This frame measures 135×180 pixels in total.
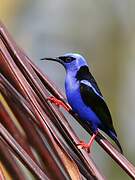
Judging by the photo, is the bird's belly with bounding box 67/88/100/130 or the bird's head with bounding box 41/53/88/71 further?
the bird's head with bounding box 41/53/88/71

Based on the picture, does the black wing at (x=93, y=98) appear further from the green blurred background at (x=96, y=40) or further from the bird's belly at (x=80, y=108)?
the green blurred background at (x=96, y=40)

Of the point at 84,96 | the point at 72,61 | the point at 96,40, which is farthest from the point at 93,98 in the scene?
the point at 96,40

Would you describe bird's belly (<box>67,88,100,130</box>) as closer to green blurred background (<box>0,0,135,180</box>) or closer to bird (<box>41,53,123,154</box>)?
bird (<box>41,53,123,154</box>)

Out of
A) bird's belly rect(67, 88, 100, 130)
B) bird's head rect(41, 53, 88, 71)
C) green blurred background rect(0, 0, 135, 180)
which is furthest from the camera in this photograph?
green blurred background rect(0, 0, 135, 180)

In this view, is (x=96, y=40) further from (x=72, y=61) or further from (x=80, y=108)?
(x=80, y=108)

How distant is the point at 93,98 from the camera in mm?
2635

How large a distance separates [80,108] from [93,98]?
0.10 meters

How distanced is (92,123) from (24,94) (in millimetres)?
684

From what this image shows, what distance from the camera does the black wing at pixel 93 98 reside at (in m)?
2.60

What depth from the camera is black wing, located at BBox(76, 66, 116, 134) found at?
102 inches

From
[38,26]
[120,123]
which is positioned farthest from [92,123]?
[38,26]

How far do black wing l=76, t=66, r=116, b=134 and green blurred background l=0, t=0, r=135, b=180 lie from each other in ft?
22.4

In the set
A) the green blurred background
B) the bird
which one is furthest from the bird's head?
the green blurred background

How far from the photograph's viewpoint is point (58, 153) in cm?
174
